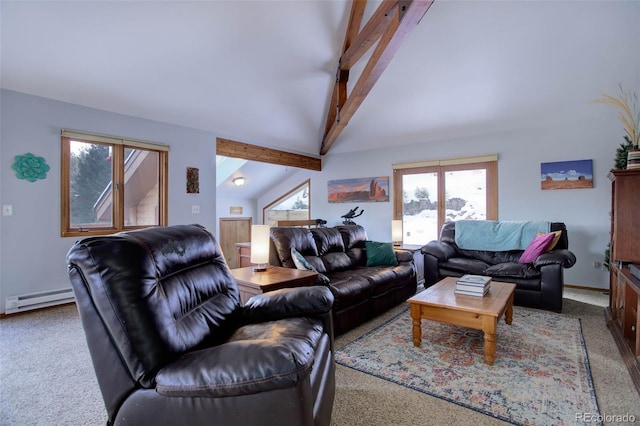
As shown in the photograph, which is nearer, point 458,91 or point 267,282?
point 267,282

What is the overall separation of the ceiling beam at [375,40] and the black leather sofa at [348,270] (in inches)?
71.8

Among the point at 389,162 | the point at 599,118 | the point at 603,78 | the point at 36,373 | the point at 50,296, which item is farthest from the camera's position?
the point at 389,162

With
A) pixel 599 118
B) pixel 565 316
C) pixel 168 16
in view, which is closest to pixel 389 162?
pixel 599 118

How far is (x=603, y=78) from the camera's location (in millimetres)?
3707

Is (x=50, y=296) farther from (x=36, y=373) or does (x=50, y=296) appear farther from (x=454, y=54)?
(x=454, y=54)

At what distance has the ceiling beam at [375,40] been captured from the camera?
264 cm

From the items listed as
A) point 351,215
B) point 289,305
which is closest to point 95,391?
point 289,305

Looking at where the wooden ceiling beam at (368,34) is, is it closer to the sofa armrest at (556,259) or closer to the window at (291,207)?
the sofa armrest at (556,259)

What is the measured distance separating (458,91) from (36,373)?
5.18m

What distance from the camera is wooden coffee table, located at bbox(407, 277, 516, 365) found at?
222cm

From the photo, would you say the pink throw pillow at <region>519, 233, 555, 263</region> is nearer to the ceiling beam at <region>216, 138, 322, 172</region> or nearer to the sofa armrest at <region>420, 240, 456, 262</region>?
the sofa armrest at <region>420, 240, 456, 262</region>

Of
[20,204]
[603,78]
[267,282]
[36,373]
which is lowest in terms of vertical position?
[36,373]

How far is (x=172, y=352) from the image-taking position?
1.14 m

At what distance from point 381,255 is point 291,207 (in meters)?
4.53
